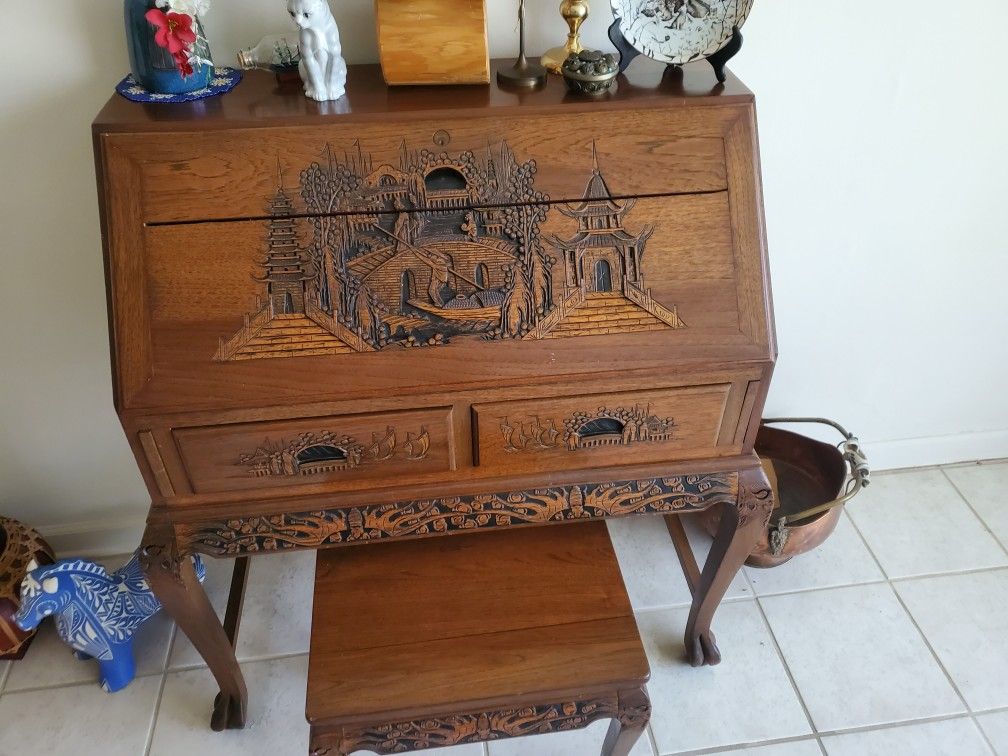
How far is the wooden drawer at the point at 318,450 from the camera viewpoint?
3.44 feet

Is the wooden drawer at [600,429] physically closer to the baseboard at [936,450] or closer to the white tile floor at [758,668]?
the white tile floor at [758,668]

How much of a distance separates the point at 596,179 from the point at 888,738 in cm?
117

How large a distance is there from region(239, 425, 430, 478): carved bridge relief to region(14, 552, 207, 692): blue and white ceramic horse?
1.41ft

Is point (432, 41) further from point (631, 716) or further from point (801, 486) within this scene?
point (801, 486)

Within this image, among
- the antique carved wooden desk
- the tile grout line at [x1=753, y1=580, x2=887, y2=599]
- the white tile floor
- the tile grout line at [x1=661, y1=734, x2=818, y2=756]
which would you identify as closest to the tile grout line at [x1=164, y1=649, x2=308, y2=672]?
the white tile floor

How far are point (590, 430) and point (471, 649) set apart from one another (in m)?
0.38

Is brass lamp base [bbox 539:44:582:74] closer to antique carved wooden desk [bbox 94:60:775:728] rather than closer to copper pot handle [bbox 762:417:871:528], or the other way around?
antique carved wooden desk [bbox 94:60:775:728]

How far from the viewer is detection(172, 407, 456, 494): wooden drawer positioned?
1048mm

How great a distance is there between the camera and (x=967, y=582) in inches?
66.7

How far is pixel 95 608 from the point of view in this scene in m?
1.40

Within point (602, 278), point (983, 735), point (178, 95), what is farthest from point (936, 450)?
point (178, 95)

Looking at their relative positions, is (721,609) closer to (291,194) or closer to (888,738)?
(888,738)

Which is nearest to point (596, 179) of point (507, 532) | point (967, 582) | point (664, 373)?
point (664, 373)

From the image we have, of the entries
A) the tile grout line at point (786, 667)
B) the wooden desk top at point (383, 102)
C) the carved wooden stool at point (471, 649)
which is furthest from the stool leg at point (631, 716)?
the wooden desk top at point (383, 102)
